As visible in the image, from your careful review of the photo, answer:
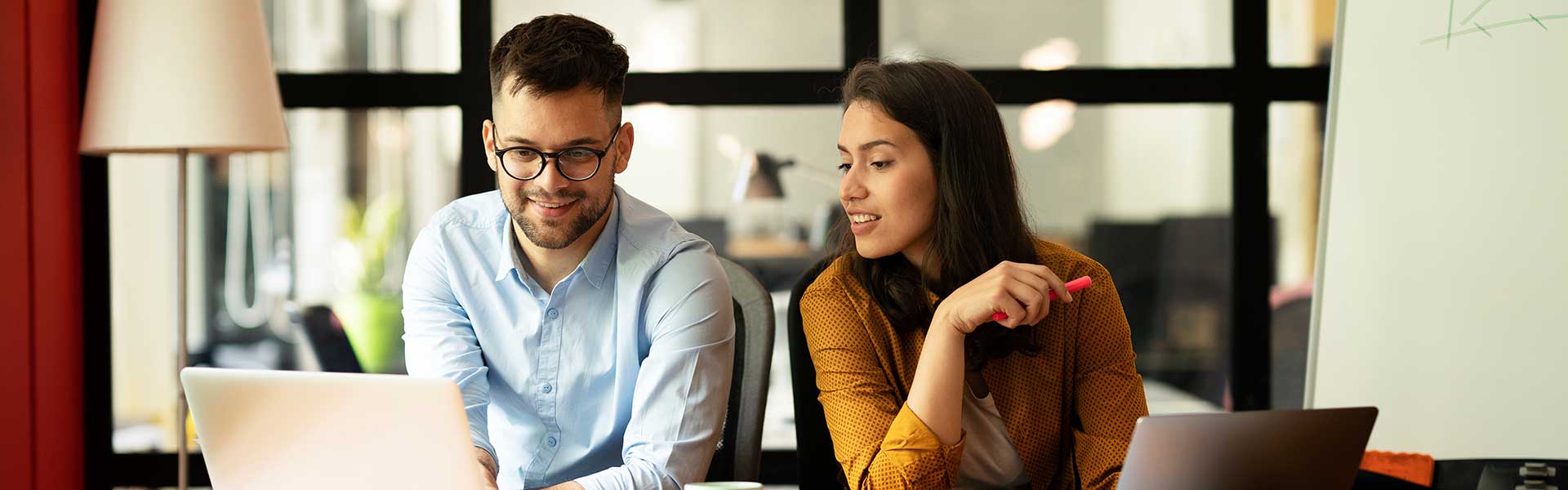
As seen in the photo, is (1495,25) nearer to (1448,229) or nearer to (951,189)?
(1448,229)

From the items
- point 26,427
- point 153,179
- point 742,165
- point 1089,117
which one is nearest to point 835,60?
point 742,165

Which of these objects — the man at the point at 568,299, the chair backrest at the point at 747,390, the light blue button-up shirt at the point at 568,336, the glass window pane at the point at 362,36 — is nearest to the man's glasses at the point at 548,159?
the man at the point at 568,299

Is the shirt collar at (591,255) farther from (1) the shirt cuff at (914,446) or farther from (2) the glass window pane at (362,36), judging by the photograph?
(2) the glass window pane at (362,36)

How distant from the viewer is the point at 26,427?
114 inches

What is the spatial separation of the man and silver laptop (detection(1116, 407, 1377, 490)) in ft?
2.36

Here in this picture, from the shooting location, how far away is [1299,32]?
331cm

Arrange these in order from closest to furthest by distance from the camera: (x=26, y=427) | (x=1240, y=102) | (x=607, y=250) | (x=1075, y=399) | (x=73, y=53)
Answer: (x=1075, y=399), (x=607, y=250), (x=26, y=427), (x=73, y=53), (x=1240, y=102)

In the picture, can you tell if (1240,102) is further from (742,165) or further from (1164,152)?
(742,165)

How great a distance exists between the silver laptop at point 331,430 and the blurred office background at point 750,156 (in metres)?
2.18

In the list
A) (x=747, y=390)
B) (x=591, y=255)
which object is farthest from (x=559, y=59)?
(x=747, y=390)

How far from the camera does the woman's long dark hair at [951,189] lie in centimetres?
166

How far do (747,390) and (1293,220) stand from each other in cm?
A: 216

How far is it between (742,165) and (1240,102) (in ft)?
4.57

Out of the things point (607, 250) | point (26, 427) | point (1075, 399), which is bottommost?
point (26, 427)
